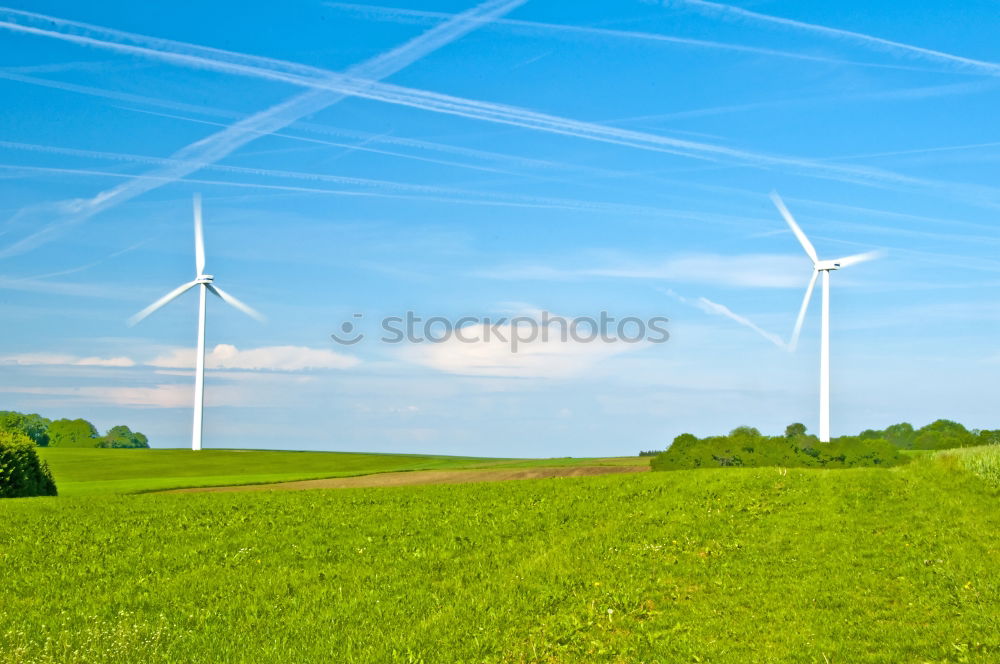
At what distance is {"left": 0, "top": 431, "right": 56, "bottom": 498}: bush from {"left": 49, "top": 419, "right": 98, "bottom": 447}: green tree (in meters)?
95.4

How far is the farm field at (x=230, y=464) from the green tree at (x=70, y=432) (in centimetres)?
4907

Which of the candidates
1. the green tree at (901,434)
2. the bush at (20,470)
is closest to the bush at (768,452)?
Answer: the bush at (20,470)

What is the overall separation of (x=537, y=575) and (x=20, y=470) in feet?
90.6

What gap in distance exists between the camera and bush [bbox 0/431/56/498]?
121ft

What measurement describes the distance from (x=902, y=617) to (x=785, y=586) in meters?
2.50

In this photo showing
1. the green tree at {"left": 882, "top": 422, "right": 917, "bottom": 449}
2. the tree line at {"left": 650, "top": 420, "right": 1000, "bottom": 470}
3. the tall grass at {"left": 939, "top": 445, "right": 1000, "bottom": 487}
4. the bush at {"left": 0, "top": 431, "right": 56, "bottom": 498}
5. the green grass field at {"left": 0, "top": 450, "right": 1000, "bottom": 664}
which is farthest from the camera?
the green tree at {"left": 882, "top": 422, "right": 917, "bottom": 449}

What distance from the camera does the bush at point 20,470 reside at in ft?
121

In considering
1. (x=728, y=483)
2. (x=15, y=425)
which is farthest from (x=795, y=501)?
(x=15, y=425)

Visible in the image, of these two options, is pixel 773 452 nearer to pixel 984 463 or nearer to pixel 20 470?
pixel 984 463

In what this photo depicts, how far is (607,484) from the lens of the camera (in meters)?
30.8

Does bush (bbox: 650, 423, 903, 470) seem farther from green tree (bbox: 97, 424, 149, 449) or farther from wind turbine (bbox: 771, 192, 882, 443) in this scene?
green tree (bbox: 97, 424, 149, 449)

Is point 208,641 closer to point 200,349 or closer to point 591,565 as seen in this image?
point 591,565

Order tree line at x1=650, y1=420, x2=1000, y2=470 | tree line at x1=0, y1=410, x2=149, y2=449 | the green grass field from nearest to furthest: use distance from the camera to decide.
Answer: the green grass field < tree line at x1=650, y1=420, x2=1000, y2=470 < tree line at x1=0, y1=410, x2=149, y2=449

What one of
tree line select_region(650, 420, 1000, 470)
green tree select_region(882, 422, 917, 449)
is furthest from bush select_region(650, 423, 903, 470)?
green tree select_region(882, 422, 917, 449)
